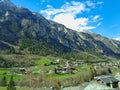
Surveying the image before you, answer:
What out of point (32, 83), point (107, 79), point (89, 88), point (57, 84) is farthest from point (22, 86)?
point (89, 88)

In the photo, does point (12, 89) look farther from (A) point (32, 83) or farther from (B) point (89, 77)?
(B) point (89, 77)

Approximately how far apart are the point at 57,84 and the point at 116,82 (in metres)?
35.2

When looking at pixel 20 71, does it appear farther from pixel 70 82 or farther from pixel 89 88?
pixel 89 88

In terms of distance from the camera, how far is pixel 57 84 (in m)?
137

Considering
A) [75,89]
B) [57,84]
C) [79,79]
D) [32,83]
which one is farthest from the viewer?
[79,79]

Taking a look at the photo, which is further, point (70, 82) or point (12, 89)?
point (70, 82)

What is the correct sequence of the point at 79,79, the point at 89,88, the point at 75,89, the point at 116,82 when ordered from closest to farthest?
the point at 89,88 < the point at 75,89 < the point at 116,82 < the point at 79,79

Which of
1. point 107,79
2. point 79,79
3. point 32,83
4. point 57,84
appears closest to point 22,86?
point 32,83

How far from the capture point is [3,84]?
141m

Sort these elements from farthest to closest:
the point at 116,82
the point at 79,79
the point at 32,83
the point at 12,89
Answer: the point at 79,79, the point at 32,83, the point at 116,82, the point at 12,89

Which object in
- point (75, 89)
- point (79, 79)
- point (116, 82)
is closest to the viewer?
point (75, 89)

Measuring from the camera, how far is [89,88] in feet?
243

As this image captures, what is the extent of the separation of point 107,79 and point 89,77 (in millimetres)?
51013

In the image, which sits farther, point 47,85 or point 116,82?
point 47,85
